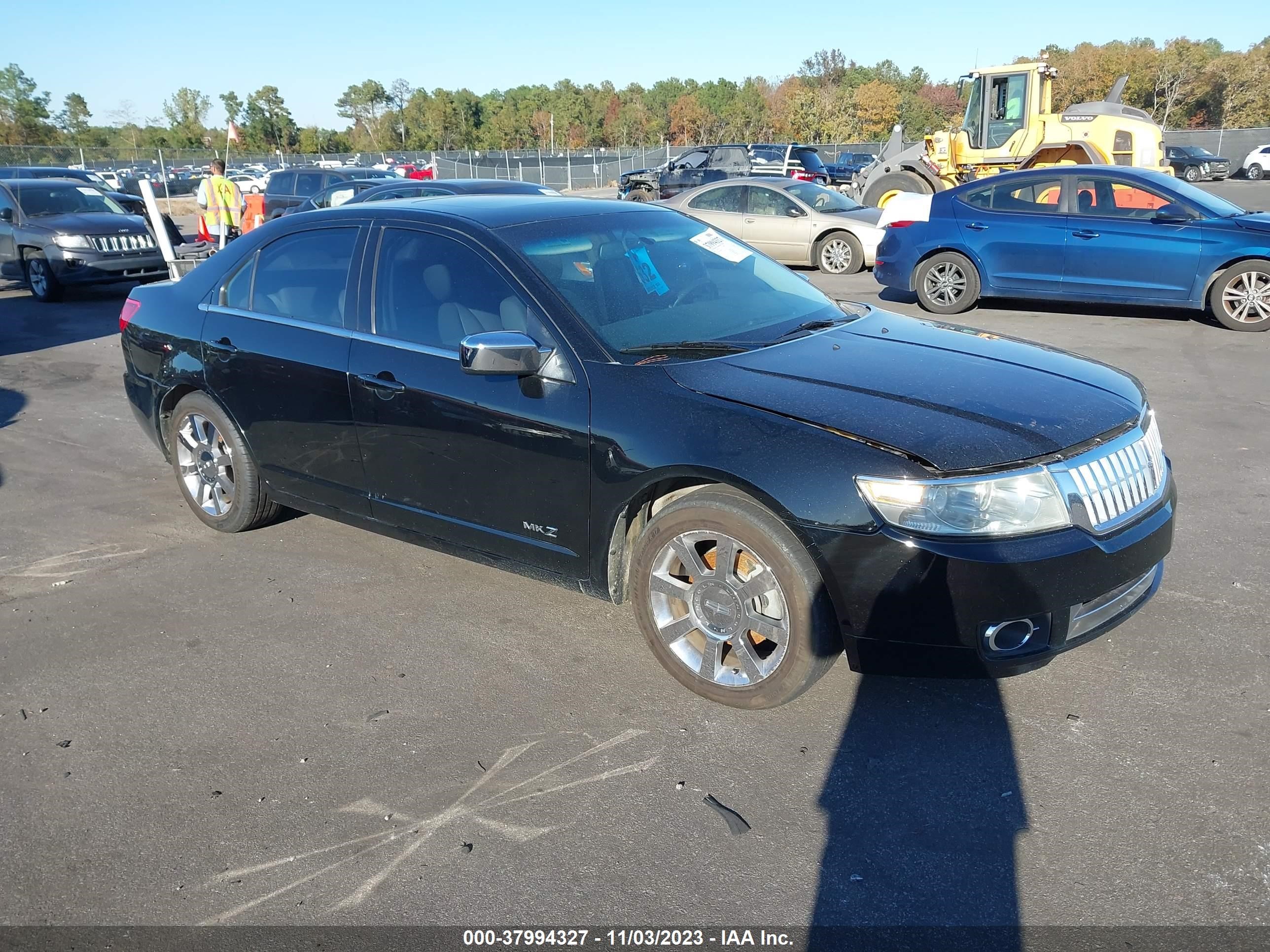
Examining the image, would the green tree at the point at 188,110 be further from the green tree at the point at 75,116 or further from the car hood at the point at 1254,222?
the car hood at the point at 1254,222

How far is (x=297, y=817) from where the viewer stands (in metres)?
3.05

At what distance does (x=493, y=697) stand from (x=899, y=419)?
1.77 metres

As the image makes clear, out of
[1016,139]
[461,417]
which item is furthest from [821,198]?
[461,417]

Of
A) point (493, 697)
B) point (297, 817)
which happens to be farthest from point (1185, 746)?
point (297, 817)

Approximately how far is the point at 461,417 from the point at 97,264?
1199 centimetres

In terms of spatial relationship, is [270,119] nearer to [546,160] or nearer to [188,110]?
[188,110]

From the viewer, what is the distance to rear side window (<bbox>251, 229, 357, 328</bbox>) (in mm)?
4516

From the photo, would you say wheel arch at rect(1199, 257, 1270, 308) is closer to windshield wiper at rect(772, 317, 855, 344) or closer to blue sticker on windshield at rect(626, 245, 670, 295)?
windshield wiper at rect(772, 317, 855, 344)

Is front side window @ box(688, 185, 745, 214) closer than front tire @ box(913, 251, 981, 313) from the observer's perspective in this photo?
No

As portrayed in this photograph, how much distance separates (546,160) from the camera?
1860 inches

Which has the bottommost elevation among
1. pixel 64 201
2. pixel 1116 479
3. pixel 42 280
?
pixel 42 280

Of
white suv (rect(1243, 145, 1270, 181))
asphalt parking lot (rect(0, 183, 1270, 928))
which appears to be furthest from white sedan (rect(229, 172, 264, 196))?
white suv (rect(1243, 145, 1270, 181))

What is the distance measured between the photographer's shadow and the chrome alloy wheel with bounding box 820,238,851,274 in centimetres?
1246

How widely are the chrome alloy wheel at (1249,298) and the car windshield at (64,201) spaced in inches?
575
